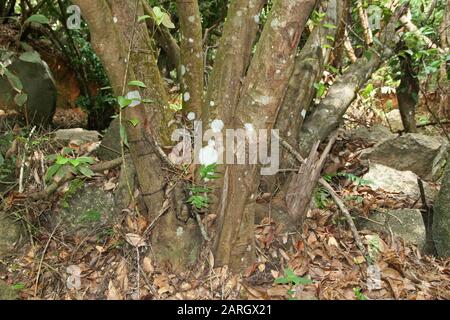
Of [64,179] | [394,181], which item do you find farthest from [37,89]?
[394,181]

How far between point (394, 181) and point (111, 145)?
8.60 ft

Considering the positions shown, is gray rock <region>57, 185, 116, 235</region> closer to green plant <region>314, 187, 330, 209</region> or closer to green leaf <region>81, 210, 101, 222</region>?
green leaf <region>81, 210, 101, 222</region>

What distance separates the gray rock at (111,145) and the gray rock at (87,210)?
399mm

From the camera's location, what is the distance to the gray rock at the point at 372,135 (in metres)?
4.61

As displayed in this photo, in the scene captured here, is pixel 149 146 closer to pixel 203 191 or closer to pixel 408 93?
pixel 203 191

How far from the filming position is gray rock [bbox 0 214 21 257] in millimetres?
2993

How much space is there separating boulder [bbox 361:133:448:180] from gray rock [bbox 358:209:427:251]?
41.1 inches

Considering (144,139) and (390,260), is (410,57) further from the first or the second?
(144,139)

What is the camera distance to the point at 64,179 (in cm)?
323

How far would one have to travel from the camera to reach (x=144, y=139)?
2717 mm

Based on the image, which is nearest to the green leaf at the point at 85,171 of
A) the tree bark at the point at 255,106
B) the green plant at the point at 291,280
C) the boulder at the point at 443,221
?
the tree bark at the point at 255,106

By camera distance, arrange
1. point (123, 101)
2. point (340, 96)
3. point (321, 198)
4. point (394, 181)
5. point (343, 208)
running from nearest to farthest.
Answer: point (123, 101) → point (343, 208) → point (321, 198) → point (340, 96) → point (394, 181)

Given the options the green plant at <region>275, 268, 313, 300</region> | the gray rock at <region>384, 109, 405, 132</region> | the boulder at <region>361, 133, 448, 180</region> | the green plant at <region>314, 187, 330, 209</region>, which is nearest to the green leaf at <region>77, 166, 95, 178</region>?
the green plant at <region>275, 268, 313, 300</region>

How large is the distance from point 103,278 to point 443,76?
4.90 metres
